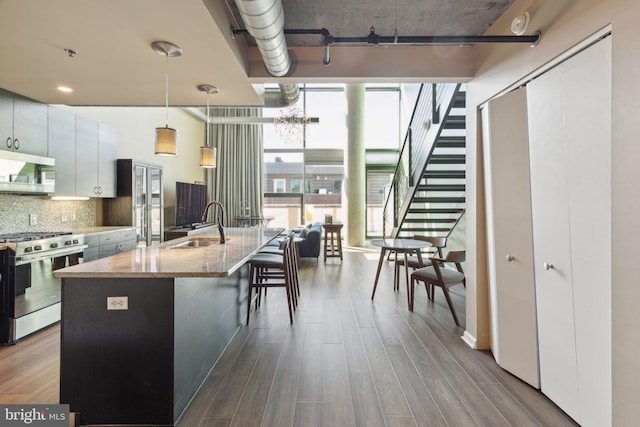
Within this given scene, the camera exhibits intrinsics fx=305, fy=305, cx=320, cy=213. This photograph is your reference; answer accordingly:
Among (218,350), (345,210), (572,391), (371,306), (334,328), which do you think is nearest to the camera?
(572,391)

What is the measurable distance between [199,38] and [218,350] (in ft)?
7.97

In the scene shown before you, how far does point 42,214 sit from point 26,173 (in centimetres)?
81

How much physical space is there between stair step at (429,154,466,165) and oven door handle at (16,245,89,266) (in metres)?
4.43

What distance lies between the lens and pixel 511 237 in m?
2.35

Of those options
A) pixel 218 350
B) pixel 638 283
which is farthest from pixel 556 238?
pixel 218 350

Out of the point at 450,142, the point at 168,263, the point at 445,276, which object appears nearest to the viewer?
the point at 168,263

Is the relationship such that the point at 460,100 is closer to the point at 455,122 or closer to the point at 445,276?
the point at 455,122

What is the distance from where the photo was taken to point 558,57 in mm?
1894

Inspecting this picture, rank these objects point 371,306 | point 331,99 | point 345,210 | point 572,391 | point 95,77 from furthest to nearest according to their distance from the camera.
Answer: point 331,99 < point 345,210 < point 371,306 < point 95,77 < point 572,391

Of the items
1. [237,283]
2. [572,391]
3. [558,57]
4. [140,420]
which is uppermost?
[558,57]

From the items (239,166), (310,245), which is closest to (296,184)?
(239,166)

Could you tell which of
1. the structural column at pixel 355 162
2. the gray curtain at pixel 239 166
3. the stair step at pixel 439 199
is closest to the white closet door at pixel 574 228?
the stair step at pixel 439 199

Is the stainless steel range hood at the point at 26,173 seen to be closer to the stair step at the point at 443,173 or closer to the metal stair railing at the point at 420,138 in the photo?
the metal stair railing at the point at 420,138

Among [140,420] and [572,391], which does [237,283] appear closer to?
[140,420]
